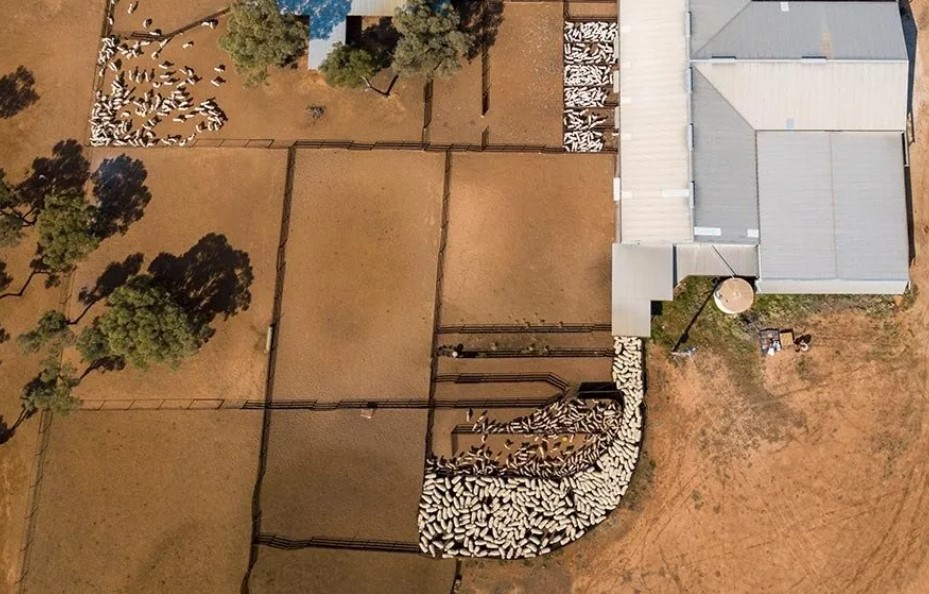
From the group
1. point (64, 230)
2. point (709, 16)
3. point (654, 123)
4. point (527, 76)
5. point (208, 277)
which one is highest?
point (709, 16)

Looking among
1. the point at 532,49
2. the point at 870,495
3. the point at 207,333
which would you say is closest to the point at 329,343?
the point at 207,333

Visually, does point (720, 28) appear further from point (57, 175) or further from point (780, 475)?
point (57, 175)

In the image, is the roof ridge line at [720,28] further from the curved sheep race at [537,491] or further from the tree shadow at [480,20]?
the curved sheep race at [537,491]

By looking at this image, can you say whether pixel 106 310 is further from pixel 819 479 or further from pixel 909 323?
Result: pixel 909 323

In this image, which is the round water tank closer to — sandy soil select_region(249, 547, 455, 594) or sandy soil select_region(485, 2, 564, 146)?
sandy soil select_region(485, 2, 564, 146)

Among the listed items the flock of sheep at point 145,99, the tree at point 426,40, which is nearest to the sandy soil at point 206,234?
the flock of sheep at point 145,99

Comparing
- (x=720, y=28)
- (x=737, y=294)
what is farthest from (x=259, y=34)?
(x=737, y=294)

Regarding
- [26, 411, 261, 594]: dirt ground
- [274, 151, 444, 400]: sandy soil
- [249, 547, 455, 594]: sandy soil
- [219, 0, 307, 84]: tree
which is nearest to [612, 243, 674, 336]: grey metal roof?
[274, 151, 444, 400]: sandy soil

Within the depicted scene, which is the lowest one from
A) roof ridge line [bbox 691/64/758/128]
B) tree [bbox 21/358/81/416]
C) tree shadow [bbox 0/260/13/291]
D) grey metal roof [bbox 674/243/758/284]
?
tree [bbox 21/358/81/416]
